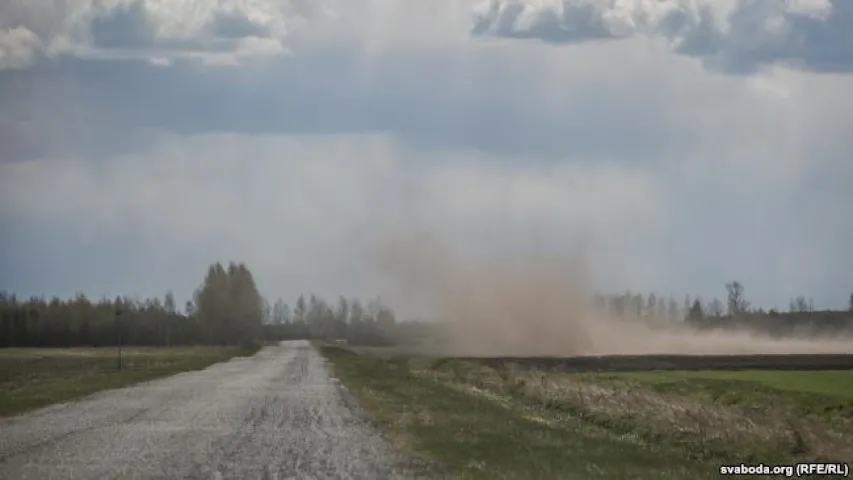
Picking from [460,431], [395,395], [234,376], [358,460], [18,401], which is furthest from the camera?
[234,376]

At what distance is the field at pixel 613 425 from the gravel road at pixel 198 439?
1.85 m

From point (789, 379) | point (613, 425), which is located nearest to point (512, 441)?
point (613, 425)

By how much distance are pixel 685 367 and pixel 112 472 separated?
200 feet

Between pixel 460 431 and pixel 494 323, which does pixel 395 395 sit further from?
pixel 494 323

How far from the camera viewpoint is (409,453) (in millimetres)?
25344

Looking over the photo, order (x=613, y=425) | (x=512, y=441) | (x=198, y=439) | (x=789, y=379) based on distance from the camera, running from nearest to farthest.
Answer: (x=512, y=441), (x=198, y=439), (x=613, y=425), (x=789, y=379)

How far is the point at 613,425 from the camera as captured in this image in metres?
33.2

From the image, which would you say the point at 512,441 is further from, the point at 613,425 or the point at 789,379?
the point at 789,379

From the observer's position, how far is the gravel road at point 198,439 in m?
21.8

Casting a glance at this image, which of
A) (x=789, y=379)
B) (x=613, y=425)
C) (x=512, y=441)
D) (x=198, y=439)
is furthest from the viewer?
(x=789, y=379)

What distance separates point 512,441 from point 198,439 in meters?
7.95

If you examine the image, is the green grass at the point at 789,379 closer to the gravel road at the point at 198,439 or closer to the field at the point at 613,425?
the field at the point at 613,425

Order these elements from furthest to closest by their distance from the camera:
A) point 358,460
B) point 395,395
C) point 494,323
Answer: point 494,323 → point 395,395 → point 358,460

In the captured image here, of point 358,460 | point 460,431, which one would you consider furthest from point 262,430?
point 358,460
